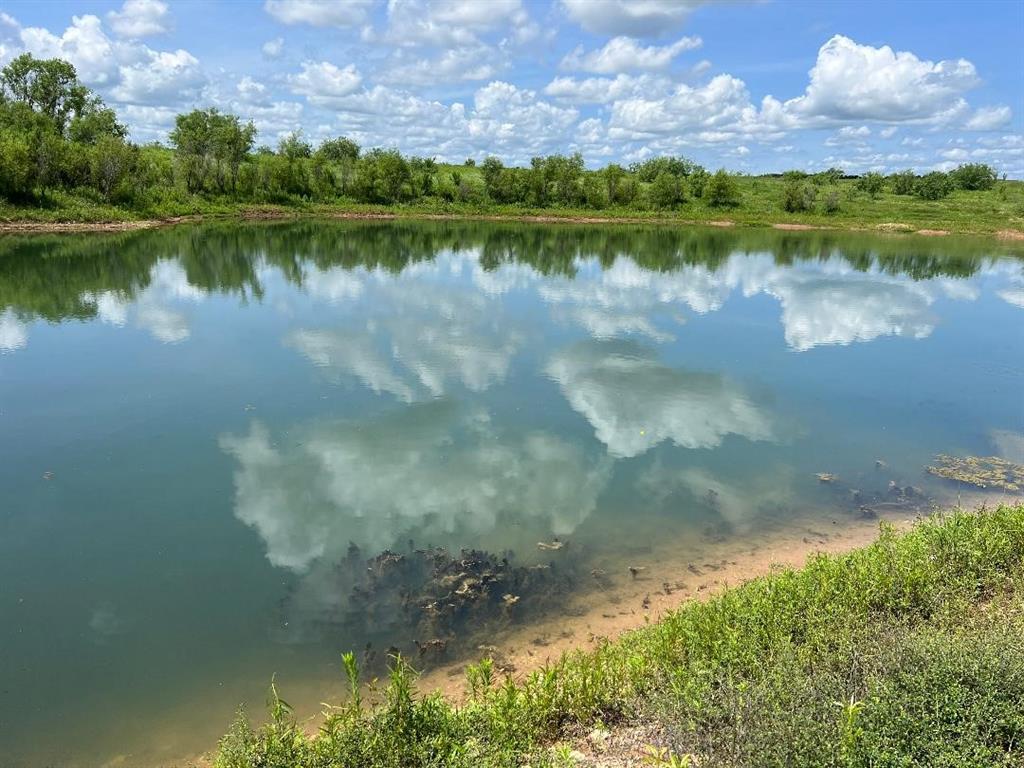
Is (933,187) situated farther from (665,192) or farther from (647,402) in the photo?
(647,402)

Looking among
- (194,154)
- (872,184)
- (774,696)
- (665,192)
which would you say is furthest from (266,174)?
(872,184)

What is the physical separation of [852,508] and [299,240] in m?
47.2

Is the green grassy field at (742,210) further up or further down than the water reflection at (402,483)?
further up

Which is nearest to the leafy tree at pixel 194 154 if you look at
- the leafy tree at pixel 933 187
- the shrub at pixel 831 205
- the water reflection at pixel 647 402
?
the water reflection at pixel 647 402

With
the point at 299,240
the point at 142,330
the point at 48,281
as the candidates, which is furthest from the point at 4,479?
the point at 299,240

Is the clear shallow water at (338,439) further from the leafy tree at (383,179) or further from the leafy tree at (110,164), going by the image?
the leafy tree at (383,179)

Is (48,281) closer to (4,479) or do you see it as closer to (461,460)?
(4,479)

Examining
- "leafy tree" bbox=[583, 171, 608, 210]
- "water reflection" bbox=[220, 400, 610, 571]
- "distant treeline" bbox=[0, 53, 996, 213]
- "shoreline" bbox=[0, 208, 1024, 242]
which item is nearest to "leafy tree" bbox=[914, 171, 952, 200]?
"distant treeline" bbox=[0, 53, 996, 213]

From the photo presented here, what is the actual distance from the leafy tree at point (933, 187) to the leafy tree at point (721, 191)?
1272 inches

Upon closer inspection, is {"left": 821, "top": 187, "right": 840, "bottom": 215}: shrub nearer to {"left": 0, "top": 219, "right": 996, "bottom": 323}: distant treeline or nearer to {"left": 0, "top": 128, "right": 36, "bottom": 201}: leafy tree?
{"left": 0, "top": 219, "right": 996, "bottom": 323}: distant treeline

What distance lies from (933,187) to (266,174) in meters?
99.3

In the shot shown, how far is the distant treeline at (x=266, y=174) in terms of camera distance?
183 ft

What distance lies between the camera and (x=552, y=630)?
8.55 m

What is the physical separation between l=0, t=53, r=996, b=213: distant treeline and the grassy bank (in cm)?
5959
